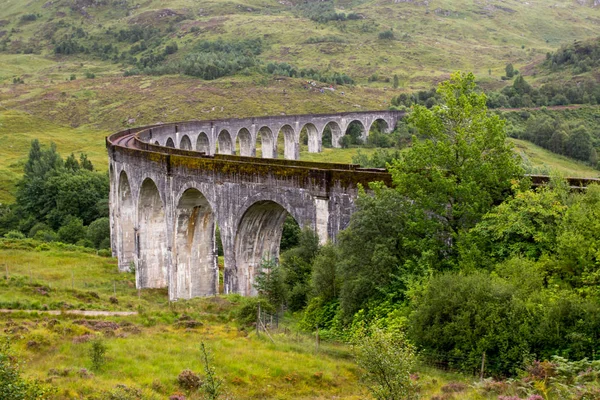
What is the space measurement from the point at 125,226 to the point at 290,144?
181 ft

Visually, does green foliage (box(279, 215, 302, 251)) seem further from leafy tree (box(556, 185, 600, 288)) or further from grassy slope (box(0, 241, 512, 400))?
leafy tree (box(556, 185, 600, 288))

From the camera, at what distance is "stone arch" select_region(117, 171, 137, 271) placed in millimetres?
42531

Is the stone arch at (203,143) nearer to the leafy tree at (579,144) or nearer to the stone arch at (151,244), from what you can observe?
the stone arch at (151,244)

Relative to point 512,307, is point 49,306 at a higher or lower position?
lower

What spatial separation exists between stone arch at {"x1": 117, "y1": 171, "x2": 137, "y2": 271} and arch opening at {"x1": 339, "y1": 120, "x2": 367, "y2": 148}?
64.6 m

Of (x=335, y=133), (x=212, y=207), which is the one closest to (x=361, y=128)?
(x=335, y=133)

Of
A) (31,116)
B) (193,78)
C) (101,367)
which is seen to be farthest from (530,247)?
(193,78)

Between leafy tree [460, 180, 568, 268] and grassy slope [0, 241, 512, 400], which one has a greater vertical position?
leafy tree [460, 180, 568, 268]

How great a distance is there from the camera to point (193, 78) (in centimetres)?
13800

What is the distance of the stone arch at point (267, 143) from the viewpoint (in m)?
89.8

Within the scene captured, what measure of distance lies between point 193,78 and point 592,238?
129592 mm

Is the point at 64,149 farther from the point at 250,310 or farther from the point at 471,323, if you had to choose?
the point at 471,323

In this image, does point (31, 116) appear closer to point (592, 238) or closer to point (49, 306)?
point (49, 306)

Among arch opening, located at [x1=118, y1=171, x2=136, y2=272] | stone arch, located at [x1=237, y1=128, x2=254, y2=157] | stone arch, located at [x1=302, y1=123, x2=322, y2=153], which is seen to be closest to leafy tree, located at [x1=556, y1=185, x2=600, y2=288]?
arch opening, located at [x1=118, y1=171, x2=136, y2=272]
